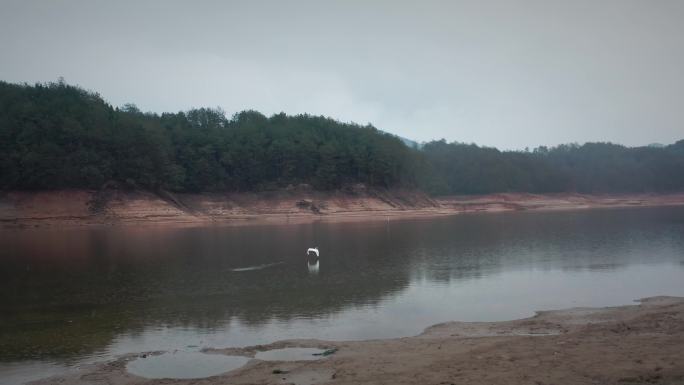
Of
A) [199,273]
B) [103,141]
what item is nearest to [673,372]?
[199,273]

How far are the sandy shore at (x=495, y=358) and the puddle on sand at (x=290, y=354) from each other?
317 millimetres

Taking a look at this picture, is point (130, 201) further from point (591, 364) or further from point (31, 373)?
point (591, 364)

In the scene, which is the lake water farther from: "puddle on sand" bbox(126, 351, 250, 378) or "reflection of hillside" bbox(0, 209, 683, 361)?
"puddle on sand" bbox(126, 351, 250, 378)

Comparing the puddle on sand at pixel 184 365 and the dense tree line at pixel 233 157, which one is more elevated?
the dense tree line at pixel 233 157

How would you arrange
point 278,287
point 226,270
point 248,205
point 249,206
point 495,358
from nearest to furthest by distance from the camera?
1. point 495,358
2. point 278,287
3. point 226,270
4. point 249,206
5. point 248,205

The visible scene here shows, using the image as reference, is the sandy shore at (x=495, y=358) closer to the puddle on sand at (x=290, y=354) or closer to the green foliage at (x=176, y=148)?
the puddle on sand at (x=290, y=354)

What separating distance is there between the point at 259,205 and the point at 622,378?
6785 cm

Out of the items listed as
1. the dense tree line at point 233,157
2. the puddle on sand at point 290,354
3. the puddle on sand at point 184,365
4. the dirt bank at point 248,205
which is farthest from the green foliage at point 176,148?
the puddle on sand at point 290,354

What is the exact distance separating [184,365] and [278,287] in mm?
10273

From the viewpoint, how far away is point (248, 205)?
73.8 meters

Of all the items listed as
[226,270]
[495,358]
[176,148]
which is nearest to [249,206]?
[176,148]

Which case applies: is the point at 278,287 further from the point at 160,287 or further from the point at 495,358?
the point at 495,358

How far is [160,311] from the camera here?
18578 millimetres

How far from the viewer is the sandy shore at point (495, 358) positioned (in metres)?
9.03
